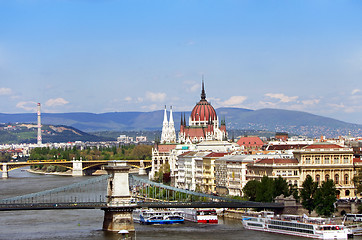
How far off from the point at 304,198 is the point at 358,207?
415cm

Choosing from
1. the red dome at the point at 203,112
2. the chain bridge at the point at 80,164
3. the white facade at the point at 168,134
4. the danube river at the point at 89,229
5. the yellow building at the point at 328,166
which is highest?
the red dome at the point at 203,112

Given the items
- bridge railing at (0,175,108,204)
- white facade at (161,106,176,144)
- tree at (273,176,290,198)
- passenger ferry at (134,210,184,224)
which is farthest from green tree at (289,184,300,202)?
white facade at (161,106,176,144)

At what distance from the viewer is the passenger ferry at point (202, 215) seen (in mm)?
69875

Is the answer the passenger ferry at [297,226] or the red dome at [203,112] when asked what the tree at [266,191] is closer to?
the passenger ferry at [297,226]

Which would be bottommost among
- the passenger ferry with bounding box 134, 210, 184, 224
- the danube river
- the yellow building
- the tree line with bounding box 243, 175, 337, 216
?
the danube river

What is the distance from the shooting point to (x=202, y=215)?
2761 inches

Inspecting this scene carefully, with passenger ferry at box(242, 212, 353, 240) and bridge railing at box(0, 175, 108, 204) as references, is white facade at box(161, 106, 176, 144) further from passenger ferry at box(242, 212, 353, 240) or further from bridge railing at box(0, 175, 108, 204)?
passenger ferry at box(242, 212, 353, 240)

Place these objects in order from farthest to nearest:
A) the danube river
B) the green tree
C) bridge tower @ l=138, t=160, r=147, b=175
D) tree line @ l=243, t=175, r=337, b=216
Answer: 1. bridge tower @ l=138, t=160, r=147, b=175
2. the green tree
3. tree line @ l=243, t=175, r=337, b=216
4. the danube river

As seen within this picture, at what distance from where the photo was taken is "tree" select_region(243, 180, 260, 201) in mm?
75688

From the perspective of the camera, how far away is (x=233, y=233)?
62.2m

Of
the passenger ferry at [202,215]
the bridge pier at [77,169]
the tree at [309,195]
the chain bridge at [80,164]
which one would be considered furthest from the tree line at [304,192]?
the bridge pier at [77,169]

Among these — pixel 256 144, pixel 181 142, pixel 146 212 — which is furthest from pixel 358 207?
pixel 181 142

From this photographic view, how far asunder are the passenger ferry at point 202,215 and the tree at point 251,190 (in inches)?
207

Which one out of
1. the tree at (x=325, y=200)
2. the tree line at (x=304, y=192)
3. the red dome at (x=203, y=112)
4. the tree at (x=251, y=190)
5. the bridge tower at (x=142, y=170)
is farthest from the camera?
the red dome at (x=203, y=112)
